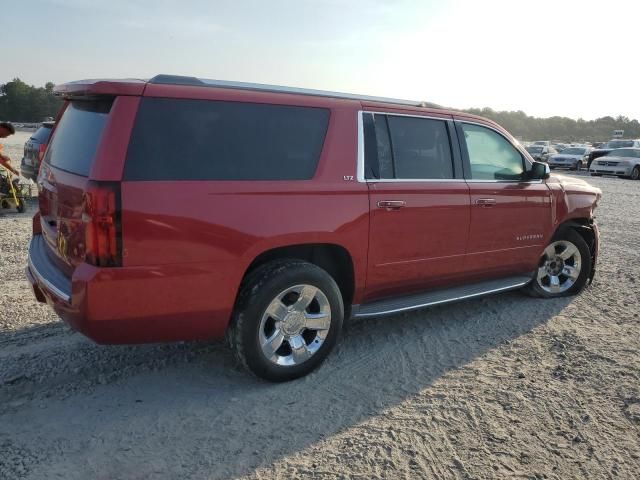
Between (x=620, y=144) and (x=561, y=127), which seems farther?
(x=561, y=127)

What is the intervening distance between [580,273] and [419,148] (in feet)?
8.46

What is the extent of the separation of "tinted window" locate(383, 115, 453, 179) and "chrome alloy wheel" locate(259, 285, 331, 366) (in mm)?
1183

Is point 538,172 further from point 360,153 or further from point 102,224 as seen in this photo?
point 102,224

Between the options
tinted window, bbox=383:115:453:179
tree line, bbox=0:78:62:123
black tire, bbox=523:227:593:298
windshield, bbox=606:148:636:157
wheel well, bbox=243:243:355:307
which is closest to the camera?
wheel well, bbox=243:243:355:307

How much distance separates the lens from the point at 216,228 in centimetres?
318

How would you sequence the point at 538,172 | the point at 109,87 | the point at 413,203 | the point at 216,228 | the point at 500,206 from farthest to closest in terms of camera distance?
the point at 538,172, the point at 500,206, the point at 413,203, the point at 216,228, the point at 109,87

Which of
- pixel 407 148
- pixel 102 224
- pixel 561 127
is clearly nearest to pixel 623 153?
pixel 407 148

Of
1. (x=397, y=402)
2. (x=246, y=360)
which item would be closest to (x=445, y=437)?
(x=397, y=402)

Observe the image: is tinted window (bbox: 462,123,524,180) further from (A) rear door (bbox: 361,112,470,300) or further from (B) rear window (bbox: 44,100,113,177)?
(B) rear window (bbox: 44,100,113,177)

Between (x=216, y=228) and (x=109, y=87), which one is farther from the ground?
(x=109, y=87)

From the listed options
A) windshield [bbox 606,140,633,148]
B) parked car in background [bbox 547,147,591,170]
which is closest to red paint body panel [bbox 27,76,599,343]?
parked car in background [bbox 547,147,591,170]

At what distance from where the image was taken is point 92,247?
2914mm

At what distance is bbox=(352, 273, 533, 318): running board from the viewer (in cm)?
407

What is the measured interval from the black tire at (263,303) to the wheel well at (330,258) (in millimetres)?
87
